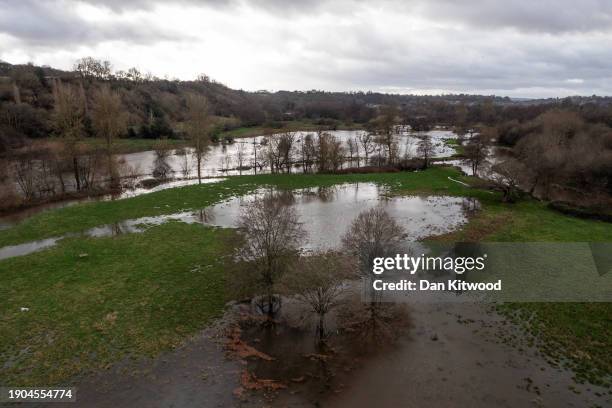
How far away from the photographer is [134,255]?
2211 centimetres

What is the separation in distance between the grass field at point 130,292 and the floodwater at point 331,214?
133 cm

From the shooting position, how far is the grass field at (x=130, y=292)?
14109 mm

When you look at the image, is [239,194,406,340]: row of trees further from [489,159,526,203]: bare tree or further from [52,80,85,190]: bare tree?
[52,80,85,190]: bare tree

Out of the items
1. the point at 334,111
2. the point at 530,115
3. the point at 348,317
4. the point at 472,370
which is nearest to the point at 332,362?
the point at 348,317

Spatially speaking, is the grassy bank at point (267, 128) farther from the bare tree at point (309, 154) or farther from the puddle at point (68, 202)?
the puddle at point (68, 202)

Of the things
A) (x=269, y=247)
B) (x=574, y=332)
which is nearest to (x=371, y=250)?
(x=269, y=247)

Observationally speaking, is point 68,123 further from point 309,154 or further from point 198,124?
point 309,154

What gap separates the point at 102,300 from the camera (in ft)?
57.0

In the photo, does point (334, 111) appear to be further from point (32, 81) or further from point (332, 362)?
point (332, 362)

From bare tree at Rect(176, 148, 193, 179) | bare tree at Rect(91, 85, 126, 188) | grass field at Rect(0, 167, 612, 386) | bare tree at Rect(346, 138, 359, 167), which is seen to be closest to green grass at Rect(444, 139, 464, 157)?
bare tree at Rect(346, 138, 359, 167)

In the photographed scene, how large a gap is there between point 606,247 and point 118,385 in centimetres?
2771

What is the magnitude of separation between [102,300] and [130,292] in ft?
4.07

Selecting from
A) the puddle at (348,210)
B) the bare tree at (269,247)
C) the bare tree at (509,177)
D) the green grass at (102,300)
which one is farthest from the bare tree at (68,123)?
the bare tree at (509,177)

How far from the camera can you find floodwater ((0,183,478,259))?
84.2 ft
